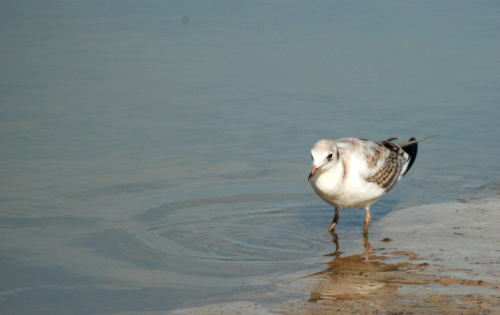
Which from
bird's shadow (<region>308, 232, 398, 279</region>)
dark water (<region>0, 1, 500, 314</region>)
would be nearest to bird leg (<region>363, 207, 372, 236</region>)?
dark water (<region>0, 1, 500, 314</region>)

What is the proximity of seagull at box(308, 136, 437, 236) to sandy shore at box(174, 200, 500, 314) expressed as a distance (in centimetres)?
43

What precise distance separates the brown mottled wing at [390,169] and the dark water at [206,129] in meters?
0.58

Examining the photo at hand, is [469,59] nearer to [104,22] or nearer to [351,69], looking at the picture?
[351,69]

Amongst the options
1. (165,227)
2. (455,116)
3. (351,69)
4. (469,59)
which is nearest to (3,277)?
(165,227)

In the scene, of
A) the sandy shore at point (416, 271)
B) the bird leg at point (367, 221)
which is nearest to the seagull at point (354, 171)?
the bird leg at point (367, 221)

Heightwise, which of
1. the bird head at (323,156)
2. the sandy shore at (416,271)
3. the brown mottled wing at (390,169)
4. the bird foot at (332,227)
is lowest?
the sandy shore at (416,271)

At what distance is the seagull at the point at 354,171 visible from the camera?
8164 millimetres

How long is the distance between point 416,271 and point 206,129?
5.68 m

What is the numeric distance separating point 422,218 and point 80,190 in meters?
4.04

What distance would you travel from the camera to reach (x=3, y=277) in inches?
294

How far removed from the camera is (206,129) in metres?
12.2

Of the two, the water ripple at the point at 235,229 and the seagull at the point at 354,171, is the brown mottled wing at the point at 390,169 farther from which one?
the water ripple at the point at 235,229

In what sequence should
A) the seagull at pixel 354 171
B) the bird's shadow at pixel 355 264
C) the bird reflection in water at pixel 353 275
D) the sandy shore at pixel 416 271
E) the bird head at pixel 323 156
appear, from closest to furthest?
the sandy shore at pixel 416 271
the bird reflection in water at pixel 353 275
the bird's shadow at pixel 355 264
the bird head at pixel 323 156
the seagull at pixel 354 171

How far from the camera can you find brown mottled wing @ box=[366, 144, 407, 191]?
8977mm
